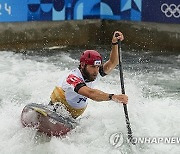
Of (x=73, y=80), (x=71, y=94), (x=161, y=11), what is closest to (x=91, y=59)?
(x=73, y=80)

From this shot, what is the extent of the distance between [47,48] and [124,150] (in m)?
6.64

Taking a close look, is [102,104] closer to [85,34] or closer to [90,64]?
[90,64]

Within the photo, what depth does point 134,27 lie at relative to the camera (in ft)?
39.5

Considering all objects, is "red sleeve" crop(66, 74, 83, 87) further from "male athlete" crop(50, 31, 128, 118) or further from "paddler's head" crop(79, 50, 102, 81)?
"paddler's head" crop(79, 50, 102, 81)

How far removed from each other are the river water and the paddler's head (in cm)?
95

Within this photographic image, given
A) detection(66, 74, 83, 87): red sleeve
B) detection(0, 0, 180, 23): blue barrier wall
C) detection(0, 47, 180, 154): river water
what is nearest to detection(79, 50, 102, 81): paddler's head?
detection(66, 74, 83, 87): red sleeve

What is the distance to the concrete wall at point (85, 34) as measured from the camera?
11492 millimetres

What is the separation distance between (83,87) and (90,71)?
0.29 m

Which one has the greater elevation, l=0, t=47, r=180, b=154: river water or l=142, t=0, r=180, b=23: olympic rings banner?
l=142, t=0, r=180, b=23: olympic rings banner

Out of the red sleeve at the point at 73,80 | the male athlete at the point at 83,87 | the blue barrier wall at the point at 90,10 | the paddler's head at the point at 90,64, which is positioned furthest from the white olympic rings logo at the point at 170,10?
the red sleeve at the point at 73,80

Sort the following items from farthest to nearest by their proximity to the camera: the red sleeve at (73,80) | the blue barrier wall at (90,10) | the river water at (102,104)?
the blue barrier wall at (90,10) < the river water at (102,104) < the red sleeve at (73,80)

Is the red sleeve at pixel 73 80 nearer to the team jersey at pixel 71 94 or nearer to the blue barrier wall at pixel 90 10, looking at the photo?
the team jersey at pixel 71 94

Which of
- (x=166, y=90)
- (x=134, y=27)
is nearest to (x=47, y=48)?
(x=134, y=27)

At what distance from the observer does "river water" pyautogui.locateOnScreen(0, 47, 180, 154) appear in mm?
5773
